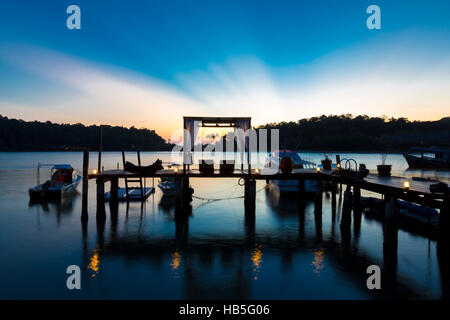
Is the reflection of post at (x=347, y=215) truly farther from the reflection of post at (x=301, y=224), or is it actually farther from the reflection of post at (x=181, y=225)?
the reflection of post at (x=181, y=225)

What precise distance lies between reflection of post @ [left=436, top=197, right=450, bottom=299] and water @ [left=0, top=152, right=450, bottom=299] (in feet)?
0.70

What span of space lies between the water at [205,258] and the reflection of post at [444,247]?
212 millimetres

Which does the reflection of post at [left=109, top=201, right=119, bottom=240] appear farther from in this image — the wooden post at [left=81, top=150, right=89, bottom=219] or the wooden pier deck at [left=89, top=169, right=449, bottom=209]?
the wooden pier deck at [left=89, top=169, right=449, bottom=209]

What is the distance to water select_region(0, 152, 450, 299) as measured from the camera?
10.5 meters

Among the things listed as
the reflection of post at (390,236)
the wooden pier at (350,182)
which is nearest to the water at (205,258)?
the reflection of post at (390,236)

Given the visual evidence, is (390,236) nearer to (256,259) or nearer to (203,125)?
(256,259)

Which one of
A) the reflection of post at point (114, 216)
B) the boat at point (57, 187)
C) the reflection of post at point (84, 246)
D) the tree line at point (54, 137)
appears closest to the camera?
the reflection of post at point (84, 246)

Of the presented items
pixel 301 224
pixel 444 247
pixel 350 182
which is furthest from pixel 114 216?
pixel 444 247

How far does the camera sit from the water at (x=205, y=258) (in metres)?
10.5

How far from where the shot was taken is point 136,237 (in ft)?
57.0

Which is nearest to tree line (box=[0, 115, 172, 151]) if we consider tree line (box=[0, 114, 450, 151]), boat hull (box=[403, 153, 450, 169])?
tree line (box=[0, 114, 450, 151])

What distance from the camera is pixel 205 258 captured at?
13.7 metres
